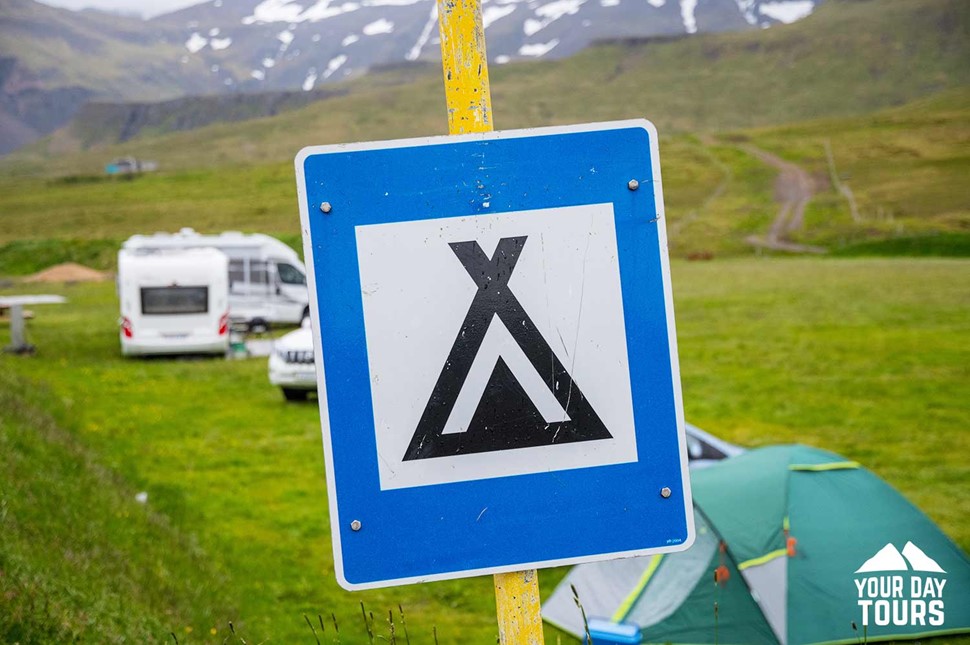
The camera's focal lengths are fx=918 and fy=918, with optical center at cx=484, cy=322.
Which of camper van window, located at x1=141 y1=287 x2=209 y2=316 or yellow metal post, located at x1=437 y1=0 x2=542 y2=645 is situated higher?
yellow metal post, located at x1=437 y1=0 x2=542 y2=645

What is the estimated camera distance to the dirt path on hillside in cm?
5969

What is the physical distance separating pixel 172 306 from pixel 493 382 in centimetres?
2078

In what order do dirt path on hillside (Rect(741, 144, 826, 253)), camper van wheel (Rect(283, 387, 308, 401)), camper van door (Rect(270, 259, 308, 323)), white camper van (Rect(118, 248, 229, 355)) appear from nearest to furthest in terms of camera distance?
1. camper van wheel (Rect(283, 387, 308, 401))
2. white camper van (Rect(118, 248, 229, 355))
3. camper van door (Rect(270, 259, 308, 323))
4. dirt path on hillside (Rect(741, 144, 826, 253))

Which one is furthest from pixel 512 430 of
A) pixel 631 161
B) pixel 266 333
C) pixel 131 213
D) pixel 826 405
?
pixel 131 213

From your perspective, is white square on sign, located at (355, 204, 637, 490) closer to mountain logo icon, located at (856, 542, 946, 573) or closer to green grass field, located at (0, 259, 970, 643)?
green grass field, located at (0, 259, 970, 643)

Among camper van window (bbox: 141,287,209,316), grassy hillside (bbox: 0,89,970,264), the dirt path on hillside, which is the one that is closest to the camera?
camper van window (bbox: 141,287,209,316)

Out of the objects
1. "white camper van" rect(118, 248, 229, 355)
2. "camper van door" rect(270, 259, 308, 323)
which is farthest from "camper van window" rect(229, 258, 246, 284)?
"white camper van" rect(118, 248, 229, 355)

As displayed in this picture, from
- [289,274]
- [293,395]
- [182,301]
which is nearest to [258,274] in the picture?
[289,274]

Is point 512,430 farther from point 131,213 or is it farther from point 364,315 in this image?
point 131,213

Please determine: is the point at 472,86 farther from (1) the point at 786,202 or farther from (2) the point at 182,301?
(1) the point at 786,202

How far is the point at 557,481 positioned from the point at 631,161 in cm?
71

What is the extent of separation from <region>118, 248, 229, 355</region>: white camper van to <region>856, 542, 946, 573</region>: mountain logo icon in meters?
17.2

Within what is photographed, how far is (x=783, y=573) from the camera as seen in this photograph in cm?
690

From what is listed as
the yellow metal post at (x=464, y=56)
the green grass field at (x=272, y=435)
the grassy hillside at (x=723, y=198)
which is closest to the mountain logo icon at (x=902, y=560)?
the green grass field at (x=272, y=435)
